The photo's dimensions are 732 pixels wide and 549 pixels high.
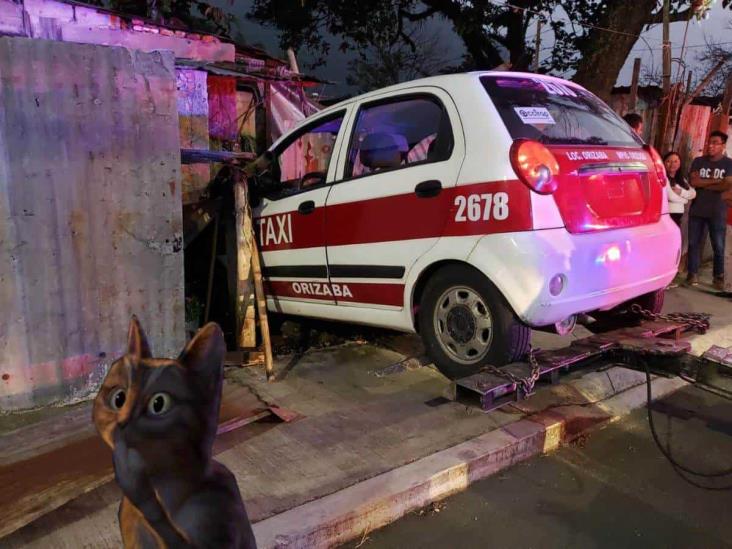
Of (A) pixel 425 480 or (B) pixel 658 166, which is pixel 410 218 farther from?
(B) pixel 658 166

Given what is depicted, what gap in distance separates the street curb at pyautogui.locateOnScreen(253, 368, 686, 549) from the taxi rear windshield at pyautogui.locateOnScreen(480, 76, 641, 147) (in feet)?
5.60

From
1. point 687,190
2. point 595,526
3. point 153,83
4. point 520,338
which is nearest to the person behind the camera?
point 595,526

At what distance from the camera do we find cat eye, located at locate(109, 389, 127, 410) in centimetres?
146

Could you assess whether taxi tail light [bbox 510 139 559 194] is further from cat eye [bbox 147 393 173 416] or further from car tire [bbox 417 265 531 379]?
cat eye [bbox 147 393 173 416]

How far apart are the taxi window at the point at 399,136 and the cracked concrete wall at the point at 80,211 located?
1.27 meters

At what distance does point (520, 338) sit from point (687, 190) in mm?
5047

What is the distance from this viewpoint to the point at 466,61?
18094mm

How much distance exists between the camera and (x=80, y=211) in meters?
3.83

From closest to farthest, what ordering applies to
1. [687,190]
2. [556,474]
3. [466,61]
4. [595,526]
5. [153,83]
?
1. [595,526]
2. [556,474]
3. [153,83]
4. [687,190]
5. [466,61]

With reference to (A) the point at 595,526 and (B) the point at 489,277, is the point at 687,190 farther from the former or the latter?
(A) the point at 595,526

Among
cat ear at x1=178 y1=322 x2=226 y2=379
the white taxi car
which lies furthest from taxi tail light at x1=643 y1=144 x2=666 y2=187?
cat ear at x1=178 y1=322 x2=226 y2=379

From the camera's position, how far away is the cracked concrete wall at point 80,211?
3.61 m

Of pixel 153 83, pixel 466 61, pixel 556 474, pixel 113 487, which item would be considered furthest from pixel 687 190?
pixel 466 61

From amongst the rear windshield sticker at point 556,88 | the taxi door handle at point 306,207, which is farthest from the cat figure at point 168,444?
the rear windshield sticker at point 556,88
